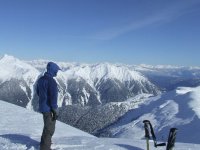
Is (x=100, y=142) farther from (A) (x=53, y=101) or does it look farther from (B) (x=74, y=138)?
(A) (x=53, y=101)

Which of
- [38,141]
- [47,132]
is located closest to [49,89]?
[47,132]

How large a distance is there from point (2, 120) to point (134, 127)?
161945mm

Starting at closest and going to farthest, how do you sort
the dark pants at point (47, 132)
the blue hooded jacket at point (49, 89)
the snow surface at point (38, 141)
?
the blue hooded jacket at point (49, 89)
the dark pants at point (47, 132)
the snow surface at point (38, 141)

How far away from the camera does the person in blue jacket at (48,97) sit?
14.9 m

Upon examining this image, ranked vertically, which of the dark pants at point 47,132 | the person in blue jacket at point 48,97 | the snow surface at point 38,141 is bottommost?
the snow surface at point 38,141

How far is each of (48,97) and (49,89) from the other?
0.35 m

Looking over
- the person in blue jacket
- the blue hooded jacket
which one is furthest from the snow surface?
the blue hooded jacket

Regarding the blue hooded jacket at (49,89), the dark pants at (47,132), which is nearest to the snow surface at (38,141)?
the dark pants at (47,132)

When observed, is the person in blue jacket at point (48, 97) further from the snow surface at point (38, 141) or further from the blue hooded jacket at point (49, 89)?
the snow surface at point (38, 141)

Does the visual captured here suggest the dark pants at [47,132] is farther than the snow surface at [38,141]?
No

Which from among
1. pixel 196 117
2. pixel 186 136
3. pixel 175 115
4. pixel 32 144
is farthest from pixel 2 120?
pixel 175 115

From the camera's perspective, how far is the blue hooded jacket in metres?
14.9

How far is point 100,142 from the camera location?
60.7ft

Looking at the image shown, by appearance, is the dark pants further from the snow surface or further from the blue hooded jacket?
the snow surface
